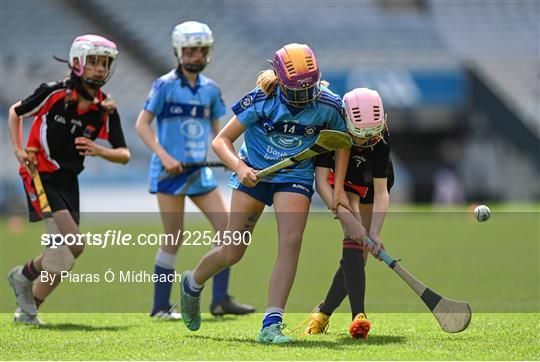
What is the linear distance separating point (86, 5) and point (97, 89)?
21.4 metres

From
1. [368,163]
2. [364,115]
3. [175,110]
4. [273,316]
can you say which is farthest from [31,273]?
[364,115]

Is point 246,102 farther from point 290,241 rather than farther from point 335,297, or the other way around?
point 335,297

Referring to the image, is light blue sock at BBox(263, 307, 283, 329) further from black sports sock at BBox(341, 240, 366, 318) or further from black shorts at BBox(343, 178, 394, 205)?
black shorts at BBox(343, 178, 394, 205)

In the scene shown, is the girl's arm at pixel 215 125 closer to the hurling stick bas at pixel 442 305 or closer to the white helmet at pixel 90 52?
the white helmet at pixel 90 52

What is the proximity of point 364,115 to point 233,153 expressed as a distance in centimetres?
73

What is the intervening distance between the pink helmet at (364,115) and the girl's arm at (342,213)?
31cm

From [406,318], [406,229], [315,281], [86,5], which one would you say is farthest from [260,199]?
[86,5]

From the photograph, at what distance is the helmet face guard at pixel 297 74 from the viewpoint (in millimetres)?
5266

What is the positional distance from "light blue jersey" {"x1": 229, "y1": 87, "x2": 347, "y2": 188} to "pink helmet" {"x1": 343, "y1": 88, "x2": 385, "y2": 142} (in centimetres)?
10

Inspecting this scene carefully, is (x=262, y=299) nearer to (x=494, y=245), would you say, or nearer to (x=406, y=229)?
(x=494, y=245)

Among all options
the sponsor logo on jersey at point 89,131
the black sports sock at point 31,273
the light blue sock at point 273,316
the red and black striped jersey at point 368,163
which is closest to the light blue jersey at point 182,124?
the sponsor logo on jersey at point 89,131

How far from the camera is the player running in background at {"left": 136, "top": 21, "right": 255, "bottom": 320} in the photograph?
283 inches

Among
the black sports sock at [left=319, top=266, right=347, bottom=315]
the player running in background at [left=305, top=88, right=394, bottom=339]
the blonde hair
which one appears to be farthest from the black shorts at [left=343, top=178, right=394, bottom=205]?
the blonde hair

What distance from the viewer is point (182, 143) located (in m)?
7.39
